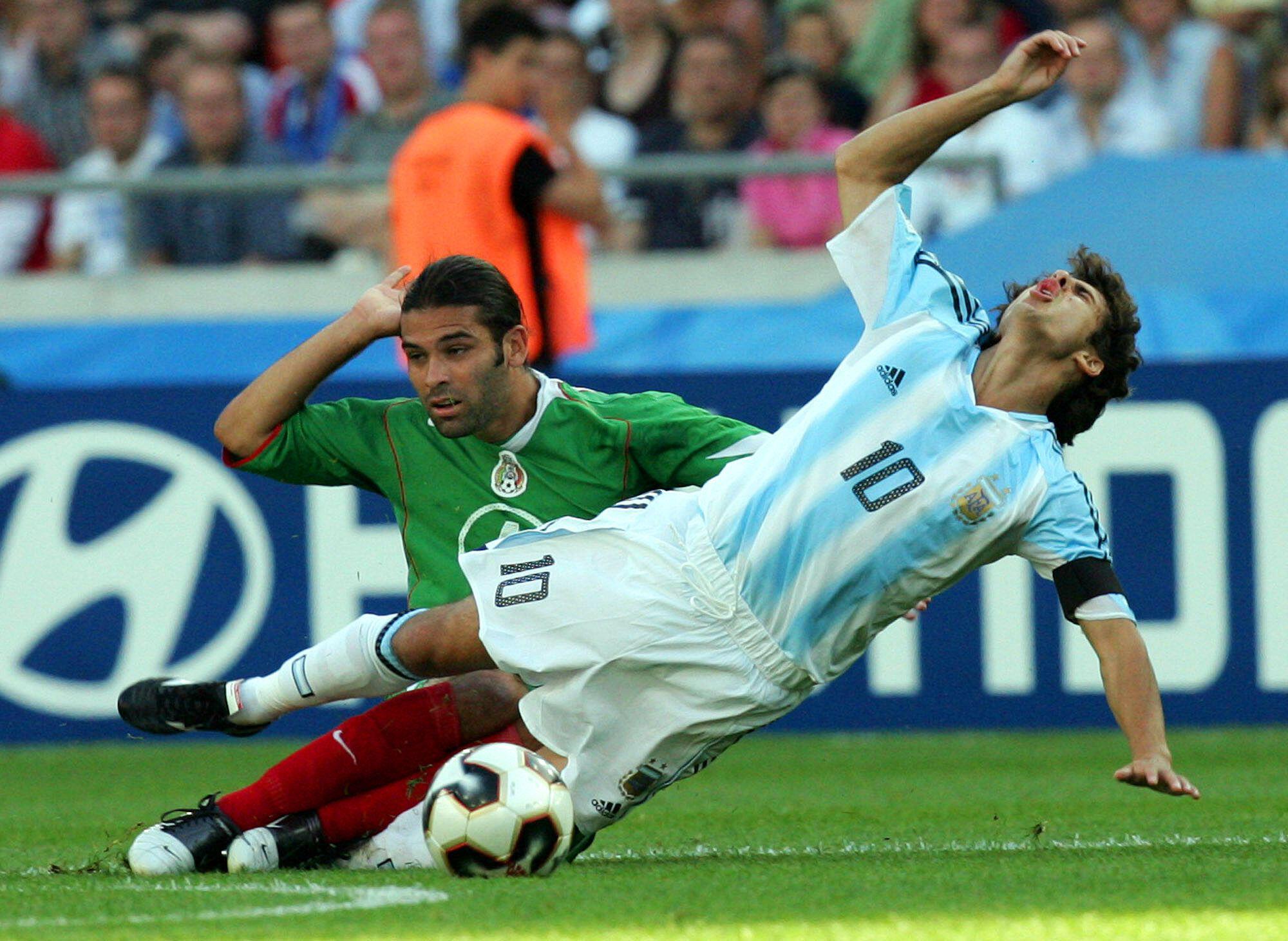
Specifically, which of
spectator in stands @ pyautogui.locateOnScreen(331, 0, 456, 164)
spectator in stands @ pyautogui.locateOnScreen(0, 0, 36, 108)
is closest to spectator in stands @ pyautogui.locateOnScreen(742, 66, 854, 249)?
spectator in stands @ pyautogui.locateOnScreen(331, 0, 456, 164)

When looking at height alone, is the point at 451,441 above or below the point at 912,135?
below

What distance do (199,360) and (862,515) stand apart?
604 cm

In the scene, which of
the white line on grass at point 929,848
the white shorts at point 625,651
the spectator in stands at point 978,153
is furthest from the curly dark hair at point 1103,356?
the spectator in stands at point 978,153

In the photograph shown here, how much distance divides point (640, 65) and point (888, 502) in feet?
23.5

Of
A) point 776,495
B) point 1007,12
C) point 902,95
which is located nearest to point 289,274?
point 902,95

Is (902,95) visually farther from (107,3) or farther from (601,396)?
(601,396)

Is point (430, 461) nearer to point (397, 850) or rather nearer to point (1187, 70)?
point (397, 850)

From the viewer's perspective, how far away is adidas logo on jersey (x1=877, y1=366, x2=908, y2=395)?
15.0 ft

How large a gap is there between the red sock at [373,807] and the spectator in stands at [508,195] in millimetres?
3024

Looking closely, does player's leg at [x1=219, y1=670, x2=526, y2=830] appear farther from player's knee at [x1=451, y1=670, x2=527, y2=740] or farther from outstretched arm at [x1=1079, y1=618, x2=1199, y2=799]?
outstretched arm at [x1=1079, y1=618, x2=1199, y2=799]

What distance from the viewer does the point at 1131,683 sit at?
441 centimetres

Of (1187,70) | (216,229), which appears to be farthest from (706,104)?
(216,229)

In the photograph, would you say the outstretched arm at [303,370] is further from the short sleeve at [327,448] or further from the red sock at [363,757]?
the red sock at [363,757]

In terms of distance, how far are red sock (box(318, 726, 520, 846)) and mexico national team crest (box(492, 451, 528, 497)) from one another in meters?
0.65
